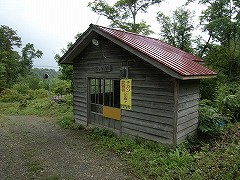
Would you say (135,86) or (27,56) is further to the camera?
(27,56)

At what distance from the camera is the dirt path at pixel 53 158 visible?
5875 millimetres

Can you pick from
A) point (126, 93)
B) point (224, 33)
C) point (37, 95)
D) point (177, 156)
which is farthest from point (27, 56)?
point (177, 156)

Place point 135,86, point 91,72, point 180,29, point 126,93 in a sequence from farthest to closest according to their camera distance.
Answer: point 180,29, point 91,72, point 126,93, point 135,86

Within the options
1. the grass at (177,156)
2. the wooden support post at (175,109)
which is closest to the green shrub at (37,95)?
the grass at (177,156)

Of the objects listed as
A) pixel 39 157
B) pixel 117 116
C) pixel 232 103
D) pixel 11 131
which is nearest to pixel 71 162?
pixel 39 157

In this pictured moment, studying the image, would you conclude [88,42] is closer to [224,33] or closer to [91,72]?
[91,72]

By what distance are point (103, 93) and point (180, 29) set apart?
630 inches

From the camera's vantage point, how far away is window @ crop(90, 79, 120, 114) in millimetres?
8961

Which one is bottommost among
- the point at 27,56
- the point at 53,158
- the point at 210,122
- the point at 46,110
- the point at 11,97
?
the point at 53,158

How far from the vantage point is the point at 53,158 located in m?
7.02

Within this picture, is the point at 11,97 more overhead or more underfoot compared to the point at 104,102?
more underfoot

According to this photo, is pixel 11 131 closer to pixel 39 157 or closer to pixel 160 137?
pixel 39 157

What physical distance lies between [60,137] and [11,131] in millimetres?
2993

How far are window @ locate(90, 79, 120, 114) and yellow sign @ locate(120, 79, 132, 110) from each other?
1.49 feet
